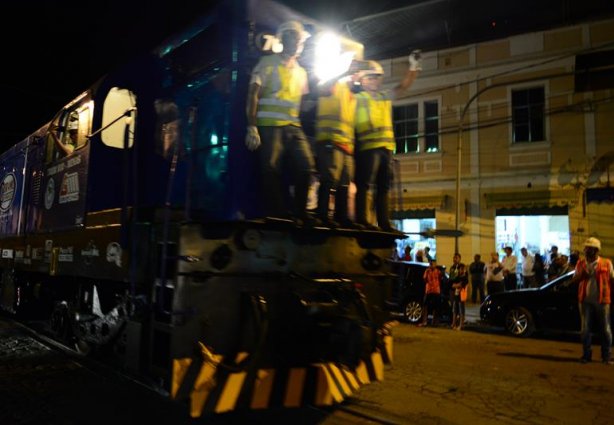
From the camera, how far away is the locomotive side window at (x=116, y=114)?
582cm

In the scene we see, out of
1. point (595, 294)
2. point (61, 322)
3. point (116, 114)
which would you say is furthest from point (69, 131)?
point (595, 294)

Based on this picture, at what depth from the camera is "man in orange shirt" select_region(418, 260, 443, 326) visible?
1200 cm

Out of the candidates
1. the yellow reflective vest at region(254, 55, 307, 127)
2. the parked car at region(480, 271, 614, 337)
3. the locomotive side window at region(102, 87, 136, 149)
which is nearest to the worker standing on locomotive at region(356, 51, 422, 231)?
the yellow reflective vest at region(254, 55, 307, 127)

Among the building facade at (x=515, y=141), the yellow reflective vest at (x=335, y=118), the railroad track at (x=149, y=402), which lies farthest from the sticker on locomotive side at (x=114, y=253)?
the building facade at (x=515, y=141)

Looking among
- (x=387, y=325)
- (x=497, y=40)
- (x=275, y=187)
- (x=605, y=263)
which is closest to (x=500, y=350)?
(x=605, y=263)

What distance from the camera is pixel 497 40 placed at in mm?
17938

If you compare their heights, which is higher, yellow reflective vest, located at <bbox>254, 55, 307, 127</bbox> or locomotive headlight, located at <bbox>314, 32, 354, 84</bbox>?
locomotive headlight, located at <bbox>314, 32, 354, 84</bbox>

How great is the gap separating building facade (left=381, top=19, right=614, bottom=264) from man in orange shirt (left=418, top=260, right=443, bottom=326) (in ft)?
14.0

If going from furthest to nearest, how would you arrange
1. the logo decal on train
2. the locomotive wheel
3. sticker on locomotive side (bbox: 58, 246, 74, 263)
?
the logo decal on train
the locomotive wheel
sticker on locomotive side (bbox: 58, 246, 74, 263)

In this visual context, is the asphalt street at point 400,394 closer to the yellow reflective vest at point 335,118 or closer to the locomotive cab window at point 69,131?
the yellow reflective vest at point 335,118

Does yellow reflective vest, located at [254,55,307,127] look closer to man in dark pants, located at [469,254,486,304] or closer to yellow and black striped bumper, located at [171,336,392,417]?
yellow and black striped bumper, located at [171,336,392,417]

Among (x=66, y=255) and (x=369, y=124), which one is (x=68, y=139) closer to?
(x=66, y=255)

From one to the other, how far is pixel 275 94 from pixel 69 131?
3644 mm

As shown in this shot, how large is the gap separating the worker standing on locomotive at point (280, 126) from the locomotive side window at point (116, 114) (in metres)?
2.01
